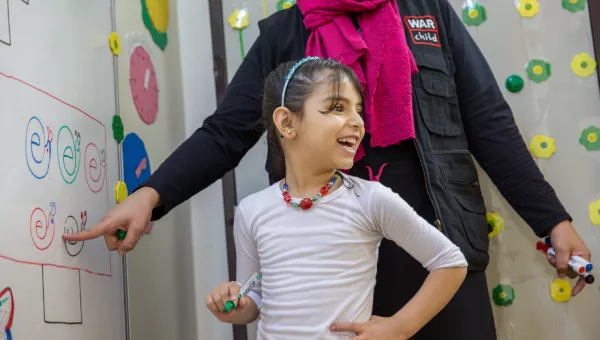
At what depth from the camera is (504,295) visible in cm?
153

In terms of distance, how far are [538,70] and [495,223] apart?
1.41ft

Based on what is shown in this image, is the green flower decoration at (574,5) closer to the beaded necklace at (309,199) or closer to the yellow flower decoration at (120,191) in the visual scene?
the beaded necklace at (309,199)

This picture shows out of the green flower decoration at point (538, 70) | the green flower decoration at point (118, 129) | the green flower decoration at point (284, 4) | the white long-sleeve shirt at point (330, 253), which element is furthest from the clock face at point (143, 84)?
the green flower decoration at point (538, 70)

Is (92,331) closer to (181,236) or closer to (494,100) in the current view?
(181,236)

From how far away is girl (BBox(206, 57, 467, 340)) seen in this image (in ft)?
2.94

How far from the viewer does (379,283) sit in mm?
1146

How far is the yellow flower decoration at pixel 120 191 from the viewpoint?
49.3 inches

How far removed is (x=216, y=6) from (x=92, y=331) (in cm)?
105

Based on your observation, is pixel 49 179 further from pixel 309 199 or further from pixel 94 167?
pixel 309 199

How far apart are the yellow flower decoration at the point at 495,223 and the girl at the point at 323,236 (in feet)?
2.24

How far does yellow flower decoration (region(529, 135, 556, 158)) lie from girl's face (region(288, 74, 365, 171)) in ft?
2.52

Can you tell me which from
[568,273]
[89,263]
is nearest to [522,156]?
[568,273]

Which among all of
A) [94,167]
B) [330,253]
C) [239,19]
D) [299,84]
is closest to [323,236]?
[330,253]

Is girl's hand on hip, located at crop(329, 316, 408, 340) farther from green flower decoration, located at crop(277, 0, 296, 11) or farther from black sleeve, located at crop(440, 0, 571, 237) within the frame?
green flower decoration, located at crop(277, 0, 296, 11)
